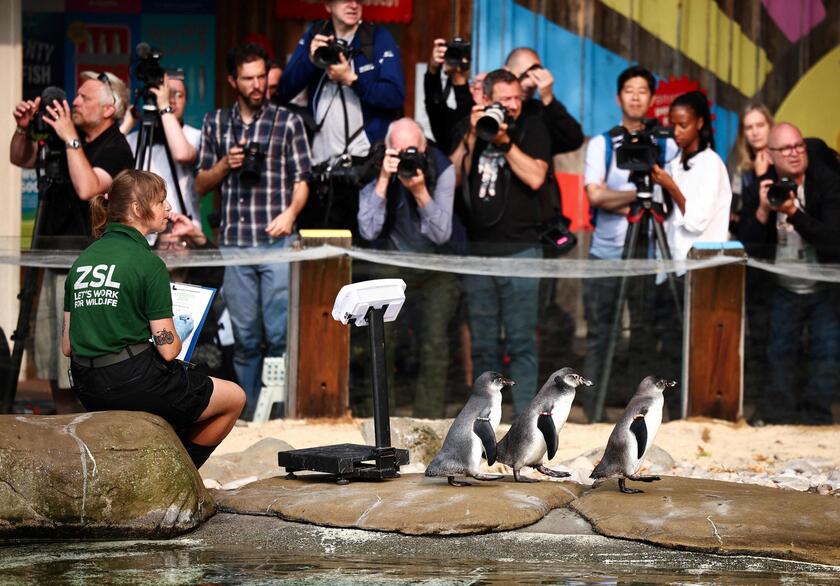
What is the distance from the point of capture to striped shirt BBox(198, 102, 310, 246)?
8.24 meters

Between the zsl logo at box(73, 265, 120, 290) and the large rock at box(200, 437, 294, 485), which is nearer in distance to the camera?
the zsl logo at box(73, 265, 120, 290)

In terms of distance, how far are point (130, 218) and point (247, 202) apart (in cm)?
264

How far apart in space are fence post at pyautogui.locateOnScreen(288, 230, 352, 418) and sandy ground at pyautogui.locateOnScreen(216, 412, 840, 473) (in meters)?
0.12

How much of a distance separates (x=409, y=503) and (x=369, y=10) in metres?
5.77

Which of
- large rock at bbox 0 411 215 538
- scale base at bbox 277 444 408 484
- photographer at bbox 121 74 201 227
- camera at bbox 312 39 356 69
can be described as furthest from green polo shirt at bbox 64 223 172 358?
camera at bbox 312 39 356 69

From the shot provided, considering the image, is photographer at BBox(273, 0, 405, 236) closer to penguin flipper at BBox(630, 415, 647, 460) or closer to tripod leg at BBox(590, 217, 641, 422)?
tripod leg at BBox(590, 217, 641, 422)

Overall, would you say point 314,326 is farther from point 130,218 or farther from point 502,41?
point 502,41

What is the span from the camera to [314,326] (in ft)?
26.4

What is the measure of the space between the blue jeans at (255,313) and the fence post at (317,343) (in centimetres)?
7

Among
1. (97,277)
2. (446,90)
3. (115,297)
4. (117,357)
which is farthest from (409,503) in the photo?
(446,90)

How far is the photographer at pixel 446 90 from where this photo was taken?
8438 millimetres

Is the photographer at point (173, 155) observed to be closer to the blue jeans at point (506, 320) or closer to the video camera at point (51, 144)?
the video camera at point (51, 144)

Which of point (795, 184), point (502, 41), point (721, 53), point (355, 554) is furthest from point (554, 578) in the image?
point (721, 53)

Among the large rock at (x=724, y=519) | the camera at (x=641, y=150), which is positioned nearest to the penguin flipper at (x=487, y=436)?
the large rock at (x=724, y=519)
